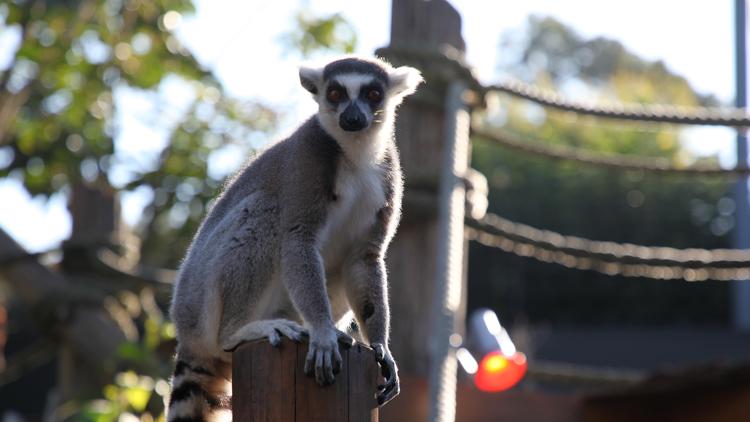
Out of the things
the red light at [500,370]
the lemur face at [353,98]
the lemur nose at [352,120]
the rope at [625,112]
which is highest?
the rope at [625,112]

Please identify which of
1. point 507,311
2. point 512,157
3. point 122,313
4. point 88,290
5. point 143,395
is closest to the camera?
point 143,395

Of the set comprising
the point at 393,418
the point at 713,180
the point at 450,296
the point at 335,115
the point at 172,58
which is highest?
the point at 713,180

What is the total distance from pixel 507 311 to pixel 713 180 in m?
4.33

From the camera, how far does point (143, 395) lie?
19.1 feet

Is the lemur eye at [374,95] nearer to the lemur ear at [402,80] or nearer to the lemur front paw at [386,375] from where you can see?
the lemur ear at [402,80]

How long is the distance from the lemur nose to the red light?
5.65ft

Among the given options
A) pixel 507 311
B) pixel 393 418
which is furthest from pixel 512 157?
pixel 393 418

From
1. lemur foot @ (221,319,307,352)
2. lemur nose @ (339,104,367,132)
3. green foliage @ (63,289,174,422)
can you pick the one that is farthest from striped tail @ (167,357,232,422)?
green foliage @ (63,289,174,422)

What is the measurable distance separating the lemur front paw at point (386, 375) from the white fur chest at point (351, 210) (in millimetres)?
480

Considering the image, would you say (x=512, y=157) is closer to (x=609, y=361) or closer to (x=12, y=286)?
(x=609, y=361)

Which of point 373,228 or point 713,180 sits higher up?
point 713,180

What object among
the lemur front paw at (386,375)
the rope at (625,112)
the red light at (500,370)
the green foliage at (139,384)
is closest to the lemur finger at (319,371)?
the lemur front paw at (386,375)

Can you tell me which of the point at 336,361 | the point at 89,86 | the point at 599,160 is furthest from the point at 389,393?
the point at 89,86

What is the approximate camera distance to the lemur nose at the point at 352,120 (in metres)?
3.94
